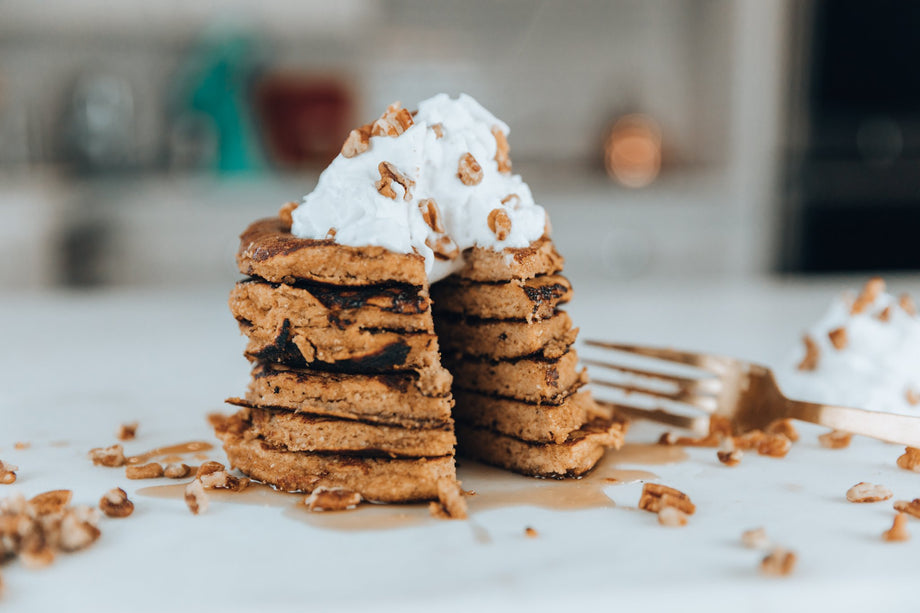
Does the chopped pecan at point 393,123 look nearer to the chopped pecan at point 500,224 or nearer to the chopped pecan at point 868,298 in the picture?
the chopped pecan at point 500,224

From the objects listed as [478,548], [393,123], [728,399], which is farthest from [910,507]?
[393,123]

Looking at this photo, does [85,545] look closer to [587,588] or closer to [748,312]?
[587,588]

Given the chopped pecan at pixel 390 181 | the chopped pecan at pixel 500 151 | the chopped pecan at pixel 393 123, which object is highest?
the chopped pecan at pixel 393 123

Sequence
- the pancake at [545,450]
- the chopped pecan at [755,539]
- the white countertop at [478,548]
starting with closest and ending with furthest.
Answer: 1. the white countertop at [478,548]
2. the chopped pecan at [755,539]
3. the pancake at [545,450]

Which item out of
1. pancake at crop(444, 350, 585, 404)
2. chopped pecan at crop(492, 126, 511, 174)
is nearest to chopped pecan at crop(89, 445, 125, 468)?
pancake at crop(444, 350, 585, 404)

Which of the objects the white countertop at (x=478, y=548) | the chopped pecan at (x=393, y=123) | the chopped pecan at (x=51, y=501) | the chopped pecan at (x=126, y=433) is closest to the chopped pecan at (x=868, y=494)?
the white countertop at (x=478, y=548)

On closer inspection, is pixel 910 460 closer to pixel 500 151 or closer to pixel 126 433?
pixel 500 151

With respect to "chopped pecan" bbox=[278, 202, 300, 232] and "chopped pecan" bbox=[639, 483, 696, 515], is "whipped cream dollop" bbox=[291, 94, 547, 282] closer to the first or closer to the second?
"chopped pecan" bbox=[278, 202, 300, 232]
